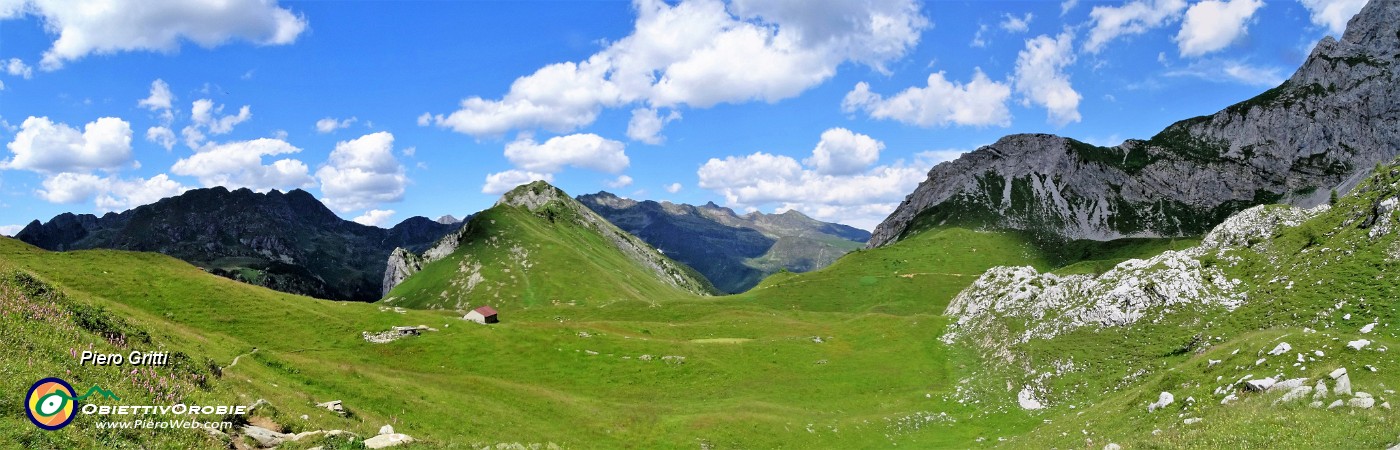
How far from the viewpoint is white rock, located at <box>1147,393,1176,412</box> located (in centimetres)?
3444

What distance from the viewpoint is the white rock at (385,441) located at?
2352cm

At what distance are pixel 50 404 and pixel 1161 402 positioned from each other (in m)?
49.3

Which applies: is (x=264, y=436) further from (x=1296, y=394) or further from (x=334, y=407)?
(x=1296, y=394)

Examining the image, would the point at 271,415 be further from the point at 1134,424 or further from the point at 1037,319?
the point at 1037,319

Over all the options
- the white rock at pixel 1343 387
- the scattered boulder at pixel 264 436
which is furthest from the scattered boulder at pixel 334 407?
the white rock at pixel 1343 387

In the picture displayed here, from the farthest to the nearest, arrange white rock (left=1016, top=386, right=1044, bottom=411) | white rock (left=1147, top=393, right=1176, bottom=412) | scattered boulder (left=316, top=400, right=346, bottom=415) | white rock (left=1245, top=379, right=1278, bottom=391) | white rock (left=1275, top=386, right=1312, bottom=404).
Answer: white rock (left=1016, top=386, right=1044, bottom=411) < scattered boulder (left=316, top=400, right=346, bottom=415) < white rock (left=1147, top=393, right=1176, bottom=412) < white rock (left=1245, top=379, right=1278, bottom=391) < white rock (left=1275, top=386, right=1312, bottom=404)


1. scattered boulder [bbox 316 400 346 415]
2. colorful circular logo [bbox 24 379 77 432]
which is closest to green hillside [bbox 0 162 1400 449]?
colorful circular logo [bbox 24 379 77 432]

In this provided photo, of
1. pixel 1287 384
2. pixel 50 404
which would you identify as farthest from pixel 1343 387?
pixel 50 404

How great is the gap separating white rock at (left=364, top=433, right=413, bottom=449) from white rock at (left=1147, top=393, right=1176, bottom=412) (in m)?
39.7

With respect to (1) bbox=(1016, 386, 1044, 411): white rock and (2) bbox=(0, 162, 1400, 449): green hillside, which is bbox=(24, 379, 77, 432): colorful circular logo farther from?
(1) bbox=(1016, 386, 1044, 411): white rock

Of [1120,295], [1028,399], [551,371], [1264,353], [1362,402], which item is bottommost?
[1028,399]

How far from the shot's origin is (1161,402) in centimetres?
3475

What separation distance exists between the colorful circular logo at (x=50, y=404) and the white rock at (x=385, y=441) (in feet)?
27.7

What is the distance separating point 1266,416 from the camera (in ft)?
81.7
